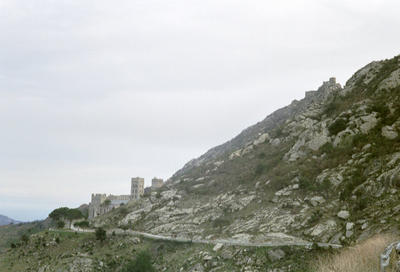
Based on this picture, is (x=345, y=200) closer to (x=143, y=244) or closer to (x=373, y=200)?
(x=373, y=200)

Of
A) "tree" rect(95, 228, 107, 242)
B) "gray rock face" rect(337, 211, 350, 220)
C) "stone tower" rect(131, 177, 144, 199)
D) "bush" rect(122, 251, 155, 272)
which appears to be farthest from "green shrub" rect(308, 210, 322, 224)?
"stone tower" rect(131, 177, 144, 199)

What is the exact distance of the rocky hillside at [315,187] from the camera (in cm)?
4428

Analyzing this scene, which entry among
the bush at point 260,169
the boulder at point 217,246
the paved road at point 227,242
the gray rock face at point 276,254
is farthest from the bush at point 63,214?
the gray rock face at point 276,254

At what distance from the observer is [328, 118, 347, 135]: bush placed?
6580 cm

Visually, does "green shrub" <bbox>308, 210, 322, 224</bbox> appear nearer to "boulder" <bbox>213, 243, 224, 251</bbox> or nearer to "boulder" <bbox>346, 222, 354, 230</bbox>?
"boulder" <bbox>346, 222, 354, 230</bbox>

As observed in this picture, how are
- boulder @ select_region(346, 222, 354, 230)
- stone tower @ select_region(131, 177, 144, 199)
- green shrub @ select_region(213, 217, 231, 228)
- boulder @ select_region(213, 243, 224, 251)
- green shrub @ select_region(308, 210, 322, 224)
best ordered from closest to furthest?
boulder @ select_region(346, 222, 354, 230) < green shrub @ select_region(308, 210, 322, 224) < boulder @ select_region(213, 243, 224, 251) < green shrub @ select_region(213, 217, 231, 228) < stone tower @ select_region(131, 177, 144, 199)

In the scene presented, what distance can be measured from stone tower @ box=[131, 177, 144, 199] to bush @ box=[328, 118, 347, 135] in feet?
418

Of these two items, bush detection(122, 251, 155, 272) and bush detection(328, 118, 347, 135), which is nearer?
bush detection(122, 251, 155, 272)

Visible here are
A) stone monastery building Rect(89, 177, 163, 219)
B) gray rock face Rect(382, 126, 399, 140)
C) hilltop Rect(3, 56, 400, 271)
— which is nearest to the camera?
hilltop Rect(3, 56, 400, 271)

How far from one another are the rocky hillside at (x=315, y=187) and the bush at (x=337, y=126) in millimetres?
210

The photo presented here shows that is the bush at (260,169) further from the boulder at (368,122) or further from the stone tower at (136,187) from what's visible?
the stone tower at (136,187)

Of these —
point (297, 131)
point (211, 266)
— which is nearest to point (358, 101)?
point (297, 131)

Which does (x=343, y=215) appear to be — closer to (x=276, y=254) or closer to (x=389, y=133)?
(x=276, y=254)

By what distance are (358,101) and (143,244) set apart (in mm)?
55176
